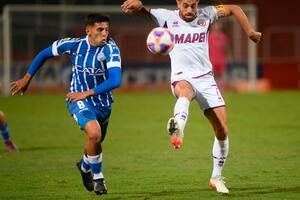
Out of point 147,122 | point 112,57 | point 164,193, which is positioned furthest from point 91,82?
point 147,122

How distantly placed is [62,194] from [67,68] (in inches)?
831

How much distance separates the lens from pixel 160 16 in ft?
31.1

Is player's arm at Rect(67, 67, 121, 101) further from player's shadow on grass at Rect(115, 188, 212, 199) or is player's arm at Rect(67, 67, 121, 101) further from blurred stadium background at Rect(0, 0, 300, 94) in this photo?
blurred stadium background at Rect(0, 0, 300, 94)

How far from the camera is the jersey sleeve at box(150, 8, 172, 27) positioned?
31.0 ft

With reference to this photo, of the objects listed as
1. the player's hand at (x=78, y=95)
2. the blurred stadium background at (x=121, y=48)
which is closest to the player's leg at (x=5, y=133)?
the player's hand at (x=78, y=95)

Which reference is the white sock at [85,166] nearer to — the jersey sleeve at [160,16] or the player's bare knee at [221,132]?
the player's bare knee at [221,132]

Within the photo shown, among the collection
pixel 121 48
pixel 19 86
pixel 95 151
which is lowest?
pixel 121 48

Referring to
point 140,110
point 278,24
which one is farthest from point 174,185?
point 278,24

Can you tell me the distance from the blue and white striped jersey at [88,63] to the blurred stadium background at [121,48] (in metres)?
19.7

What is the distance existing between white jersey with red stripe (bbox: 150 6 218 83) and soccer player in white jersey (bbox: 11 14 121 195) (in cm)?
75

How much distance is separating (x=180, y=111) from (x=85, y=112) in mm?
1114

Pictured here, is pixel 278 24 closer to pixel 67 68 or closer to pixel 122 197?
pixel 67 68

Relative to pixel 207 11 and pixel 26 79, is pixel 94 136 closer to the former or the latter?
pixel 26 79

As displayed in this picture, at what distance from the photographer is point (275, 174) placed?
35.6 ft
